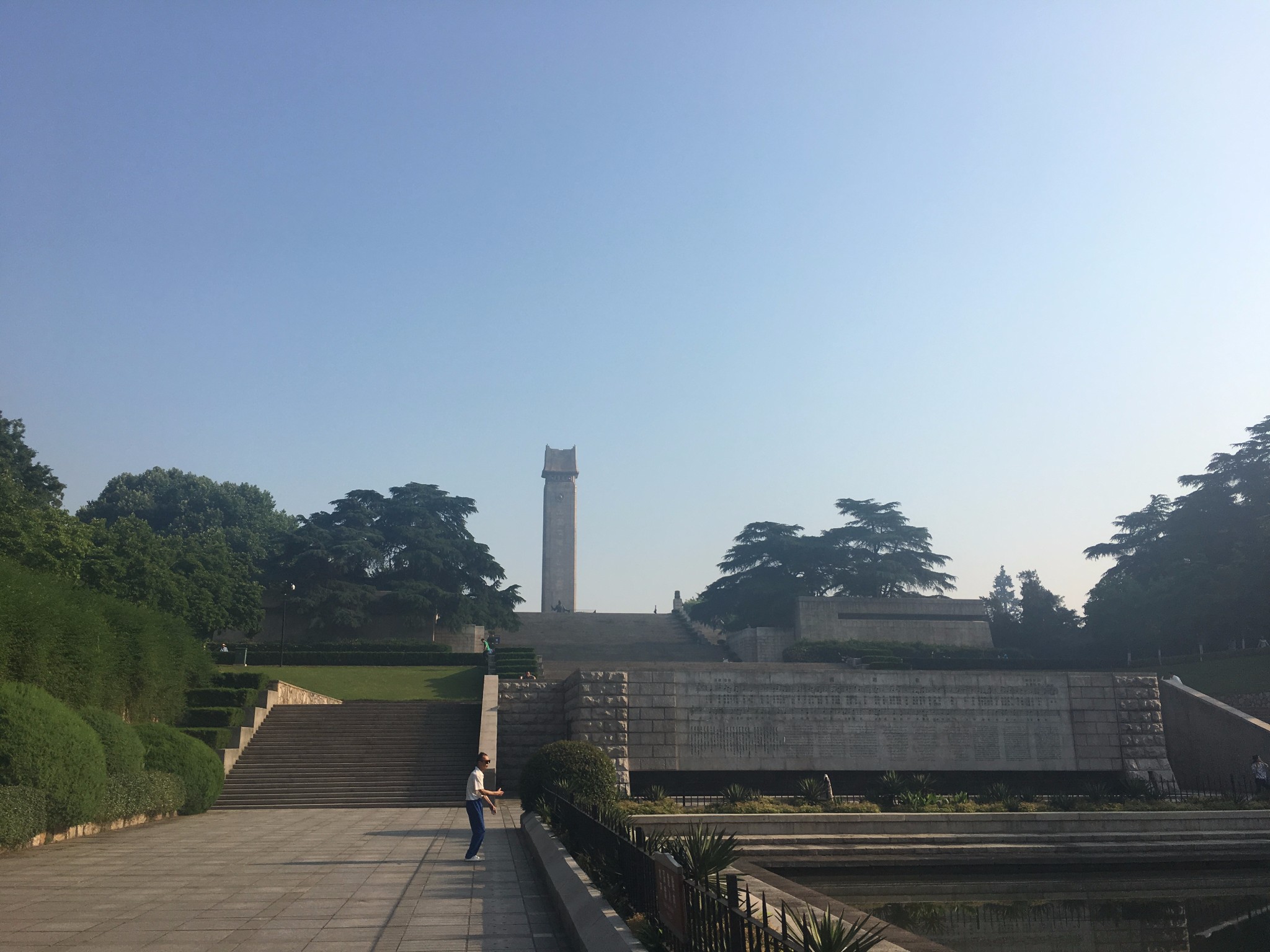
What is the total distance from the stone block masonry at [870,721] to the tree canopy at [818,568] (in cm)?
2004

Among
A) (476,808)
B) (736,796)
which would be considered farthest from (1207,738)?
(476,808)

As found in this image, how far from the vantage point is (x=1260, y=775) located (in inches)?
770

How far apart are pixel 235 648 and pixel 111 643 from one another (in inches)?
801

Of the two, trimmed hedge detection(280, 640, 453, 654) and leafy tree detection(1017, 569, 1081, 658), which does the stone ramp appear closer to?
trimmed hedge detection(280, 640, 453, 654)

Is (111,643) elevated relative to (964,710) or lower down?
elevated

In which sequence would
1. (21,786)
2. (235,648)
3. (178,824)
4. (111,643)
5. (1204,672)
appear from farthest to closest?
(235,648) < (1204,672) < (111,643) < (178,824) < (21,786)

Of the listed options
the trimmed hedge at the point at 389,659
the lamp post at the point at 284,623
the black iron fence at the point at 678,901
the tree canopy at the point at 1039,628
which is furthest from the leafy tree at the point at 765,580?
the black iron fence at the point at 678,901

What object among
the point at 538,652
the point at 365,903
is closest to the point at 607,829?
the point at 365,903

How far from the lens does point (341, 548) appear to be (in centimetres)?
4269

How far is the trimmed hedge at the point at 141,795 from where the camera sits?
1474cm

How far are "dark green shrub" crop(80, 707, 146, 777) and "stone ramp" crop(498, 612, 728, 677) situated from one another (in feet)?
63.8

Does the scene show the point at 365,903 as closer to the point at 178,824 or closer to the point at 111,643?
the point at 178,824

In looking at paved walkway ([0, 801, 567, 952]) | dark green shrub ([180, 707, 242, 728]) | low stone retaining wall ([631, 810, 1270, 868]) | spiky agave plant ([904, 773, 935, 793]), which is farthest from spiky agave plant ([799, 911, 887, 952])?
dark green shrub ([180, 707, 242, 728])

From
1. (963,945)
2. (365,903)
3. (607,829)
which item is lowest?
(963,945)
